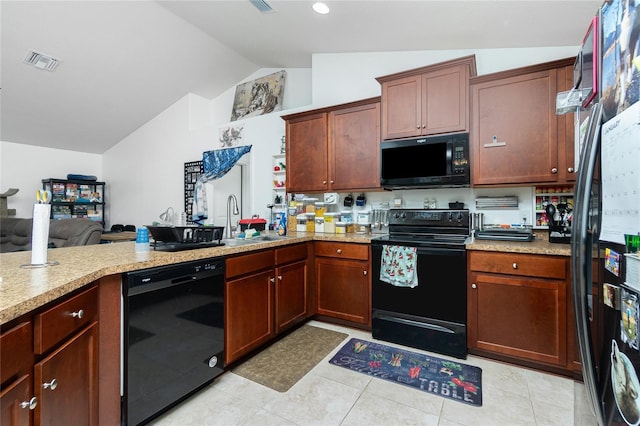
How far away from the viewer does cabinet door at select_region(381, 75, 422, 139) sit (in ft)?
8.65

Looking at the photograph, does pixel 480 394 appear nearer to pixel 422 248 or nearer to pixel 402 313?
pixel 402 313

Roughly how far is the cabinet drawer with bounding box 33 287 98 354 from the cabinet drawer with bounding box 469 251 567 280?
7.46 ft

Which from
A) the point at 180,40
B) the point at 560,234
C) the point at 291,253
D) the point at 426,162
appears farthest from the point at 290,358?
the point at 180,40

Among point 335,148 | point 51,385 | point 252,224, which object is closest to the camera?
point 51,385

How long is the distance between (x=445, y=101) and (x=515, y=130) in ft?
1.93

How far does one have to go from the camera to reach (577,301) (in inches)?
35.0

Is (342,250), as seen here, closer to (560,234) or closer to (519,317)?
(519,317)

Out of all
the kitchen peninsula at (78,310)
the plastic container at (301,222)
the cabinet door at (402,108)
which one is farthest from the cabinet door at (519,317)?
the plastic container at (301,222)

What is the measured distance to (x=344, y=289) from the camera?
271cm

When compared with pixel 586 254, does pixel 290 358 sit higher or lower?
lower

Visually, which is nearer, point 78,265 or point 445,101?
point 78,265

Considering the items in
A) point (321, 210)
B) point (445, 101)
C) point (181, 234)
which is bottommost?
point (181, 234)

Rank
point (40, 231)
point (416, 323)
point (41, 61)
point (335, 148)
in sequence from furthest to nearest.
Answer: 1. point (41, 61)
2. point (335, 148)
3. point (416, 323)
4. point (40, 231)

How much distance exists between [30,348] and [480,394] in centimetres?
216
